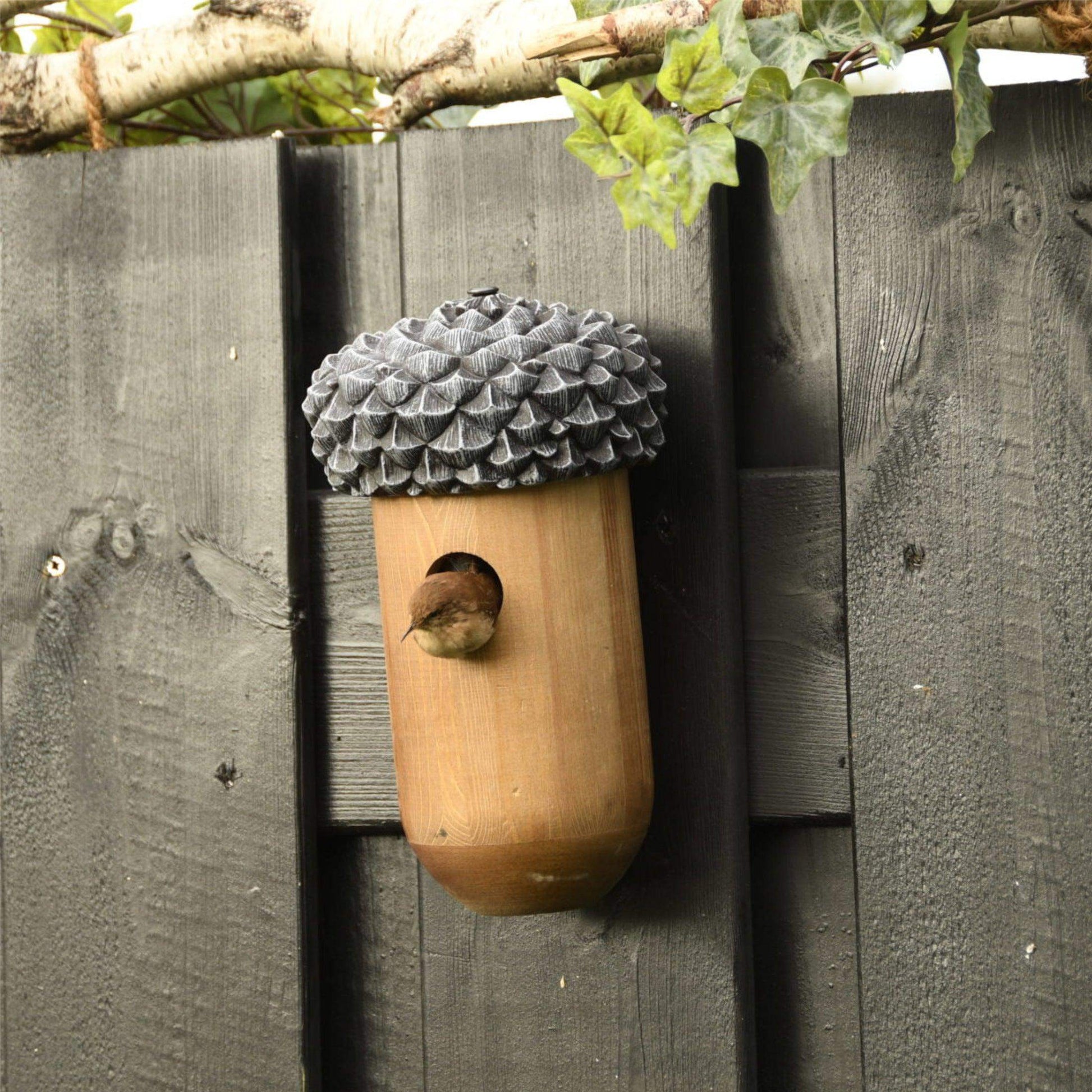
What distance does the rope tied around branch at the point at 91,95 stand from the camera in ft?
3.36

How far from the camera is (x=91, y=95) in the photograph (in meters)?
1.03

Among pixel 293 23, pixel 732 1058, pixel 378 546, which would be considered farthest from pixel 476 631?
pixel 293 23

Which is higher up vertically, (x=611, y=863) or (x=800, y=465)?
(x=800, y=465)

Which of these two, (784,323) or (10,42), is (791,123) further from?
(10,42)

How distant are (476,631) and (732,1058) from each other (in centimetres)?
40

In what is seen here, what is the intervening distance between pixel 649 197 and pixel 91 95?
1.78 feet

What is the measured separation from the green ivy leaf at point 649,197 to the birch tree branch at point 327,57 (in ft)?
0.36

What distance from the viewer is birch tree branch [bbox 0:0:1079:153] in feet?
3.03

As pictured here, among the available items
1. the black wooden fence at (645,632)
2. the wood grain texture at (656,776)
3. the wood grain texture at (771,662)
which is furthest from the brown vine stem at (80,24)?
the wood grain texture at (771,662)

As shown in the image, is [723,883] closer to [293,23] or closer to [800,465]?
[800,465]

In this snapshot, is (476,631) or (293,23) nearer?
(476,631)

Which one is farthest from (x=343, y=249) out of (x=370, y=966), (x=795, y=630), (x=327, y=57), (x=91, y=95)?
(x=370, y=966)

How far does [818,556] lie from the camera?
36.0 inches

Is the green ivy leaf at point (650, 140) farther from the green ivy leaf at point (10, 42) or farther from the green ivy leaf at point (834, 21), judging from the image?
the green ivy leaf at point (10, 42)
